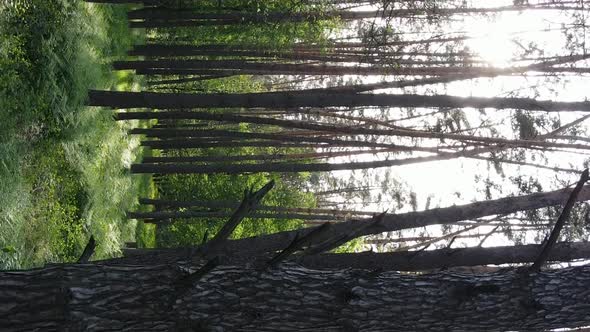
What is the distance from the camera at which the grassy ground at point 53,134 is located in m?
6.75

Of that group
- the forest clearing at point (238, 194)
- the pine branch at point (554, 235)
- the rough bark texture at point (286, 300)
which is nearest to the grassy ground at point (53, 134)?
the forest clearing at point (238, 194)

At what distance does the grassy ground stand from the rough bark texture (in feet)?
13.4

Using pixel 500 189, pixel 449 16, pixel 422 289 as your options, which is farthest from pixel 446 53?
pixel 422 289

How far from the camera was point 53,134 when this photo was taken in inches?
312

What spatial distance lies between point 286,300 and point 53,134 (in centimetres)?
576

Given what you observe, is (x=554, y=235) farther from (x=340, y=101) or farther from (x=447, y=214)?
(x=340, y=101)

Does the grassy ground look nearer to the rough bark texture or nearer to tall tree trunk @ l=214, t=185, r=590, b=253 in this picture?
tall tree trunk @ l=214, t=185, r=590, b=253

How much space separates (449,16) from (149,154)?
26.6 feet

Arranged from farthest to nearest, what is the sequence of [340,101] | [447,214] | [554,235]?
[340,101], [447,214], [554,235]

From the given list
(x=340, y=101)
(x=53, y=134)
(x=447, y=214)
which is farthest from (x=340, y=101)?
(x=53, y=134)

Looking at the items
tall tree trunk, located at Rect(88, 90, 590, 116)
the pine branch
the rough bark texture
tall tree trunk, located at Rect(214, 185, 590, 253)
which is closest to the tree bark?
tall tree trunk, located at Rect(88, 90, 590, 116)

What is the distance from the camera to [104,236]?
33.6 feet

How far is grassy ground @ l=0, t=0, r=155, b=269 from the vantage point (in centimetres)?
675

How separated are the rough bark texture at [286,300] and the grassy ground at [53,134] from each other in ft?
13.4
